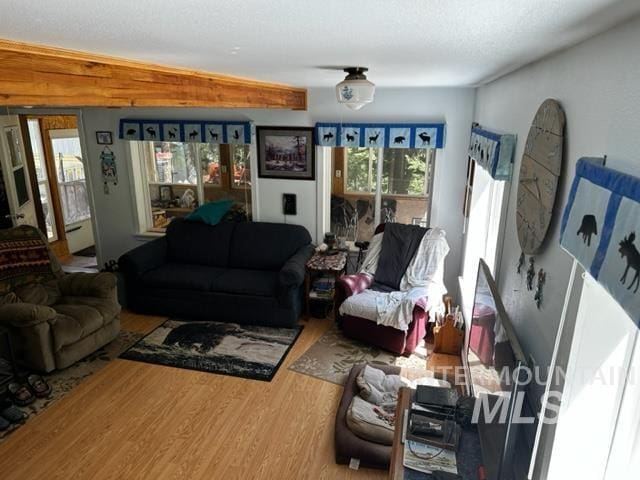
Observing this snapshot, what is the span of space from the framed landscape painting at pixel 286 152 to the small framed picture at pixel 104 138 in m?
1.83

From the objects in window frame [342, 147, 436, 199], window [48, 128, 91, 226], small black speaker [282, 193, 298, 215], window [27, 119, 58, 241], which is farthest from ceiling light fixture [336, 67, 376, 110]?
window [27, 119, 58, 241]

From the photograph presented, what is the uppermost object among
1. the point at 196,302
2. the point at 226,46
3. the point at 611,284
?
the point at 226,46

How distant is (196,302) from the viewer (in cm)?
425

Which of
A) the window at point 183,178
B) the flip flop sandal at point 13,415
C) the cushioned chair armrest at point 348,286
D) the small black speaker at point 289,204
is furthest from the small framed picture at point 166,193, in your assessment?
the flip flop sandal at point 13,415

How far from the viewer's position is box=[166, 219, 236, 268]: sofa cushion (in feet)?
15.4

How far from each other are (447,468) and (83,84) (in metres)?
2.18

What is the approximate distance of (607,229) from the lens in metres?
0.93

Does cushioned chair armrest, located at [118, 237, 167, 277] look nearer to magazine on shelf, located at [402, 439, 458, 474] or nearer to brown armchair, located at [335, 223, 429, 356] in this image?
brown armchair, located at [335, 223, 429, 356]

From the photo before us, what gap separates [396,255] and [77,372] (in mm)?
2945

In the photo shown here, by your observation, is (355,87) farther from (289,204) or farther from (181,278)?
(181,278)

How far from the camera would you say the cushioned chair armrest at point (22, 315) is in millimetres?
3164

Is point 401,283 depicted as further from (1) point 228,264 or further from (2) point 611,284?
(2) point 611,284

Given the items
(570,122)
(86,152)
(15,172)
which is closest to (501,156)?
(570,122)

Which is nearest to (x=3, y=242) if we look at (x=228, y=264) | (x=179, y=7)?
(x=228, y=264)
